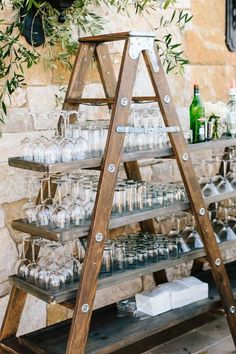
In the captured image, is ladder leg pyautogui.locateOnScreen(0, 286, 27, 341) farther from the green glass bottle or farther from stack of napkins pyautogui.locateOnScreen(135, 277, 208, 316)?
the green glass bottle

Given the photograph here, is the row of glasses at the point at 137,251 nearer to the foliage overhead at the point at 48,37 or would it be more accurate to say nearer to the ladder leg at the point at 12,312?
the ladder leg at the point at 12,312

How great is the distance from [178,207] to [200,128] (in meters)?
0.46

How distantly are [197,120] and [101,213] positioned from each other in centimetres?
93

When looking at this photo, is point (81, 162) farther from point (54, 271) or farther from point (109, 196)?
point (54, 271)

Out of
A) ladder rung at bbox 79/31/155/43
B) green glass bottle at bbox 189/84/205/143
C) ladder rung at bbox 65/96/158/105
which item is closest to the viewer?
ladder rung at bbox 79/31/155/43

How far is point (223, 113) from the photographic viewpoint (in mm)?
3225

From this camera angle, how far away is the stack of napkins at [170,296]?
112 inches

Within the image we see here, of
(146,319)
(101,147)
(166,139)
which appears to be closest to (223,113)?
(166,139)

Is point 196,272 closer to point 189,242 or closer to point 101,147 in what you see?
point 189,242

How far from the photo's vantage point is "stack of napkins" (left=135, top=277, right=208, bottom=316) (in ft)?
9.36

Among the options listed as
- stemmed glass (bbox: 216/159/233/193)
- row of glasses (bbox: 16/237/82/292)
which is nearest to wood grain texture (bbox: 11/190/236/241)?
row of glasses (bbox: 16/237/82/292)

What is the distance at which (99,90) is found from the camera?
3.25 meters

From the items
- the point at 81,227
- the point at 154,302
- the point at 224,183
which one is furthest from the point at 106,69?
the point at 154,302

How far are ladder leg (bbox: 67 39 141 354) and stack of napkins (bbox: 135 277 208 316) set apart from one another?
1.59ft
